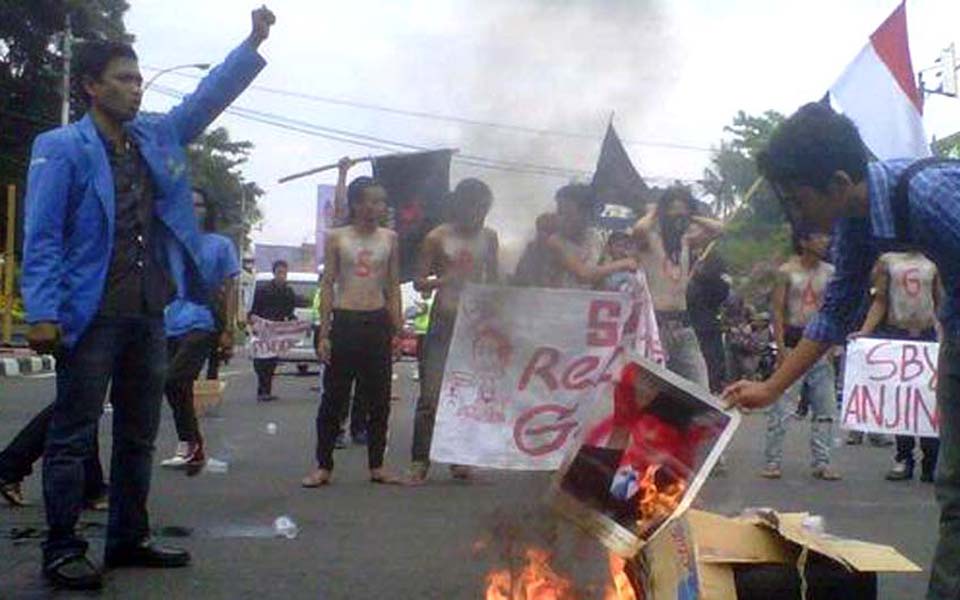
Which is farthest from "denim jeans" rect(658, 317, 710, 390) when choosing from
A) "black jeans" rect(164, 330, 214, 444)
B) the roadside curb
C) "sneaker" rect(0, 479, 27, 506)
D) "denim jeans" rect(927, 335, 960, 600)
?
the roadside curb

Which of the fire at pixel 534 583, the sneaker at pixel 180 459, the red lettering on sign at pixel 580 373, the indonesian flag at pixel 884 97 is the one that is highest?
the indonesian flag at pixel 884 97

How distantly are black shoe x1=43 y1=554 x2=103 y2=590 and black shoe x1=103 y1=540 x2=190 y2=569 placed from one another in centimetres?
43

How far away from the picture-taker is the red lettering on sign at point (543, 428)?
7.43m

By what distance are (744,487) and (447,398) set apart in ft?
6.83

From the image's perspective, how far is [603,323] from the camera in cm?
760

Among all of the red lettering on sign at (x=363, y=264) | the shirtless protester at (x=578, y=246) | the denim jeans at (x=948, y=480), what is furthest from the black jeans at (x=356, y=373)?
the denim jeans at (x=948, y=480)

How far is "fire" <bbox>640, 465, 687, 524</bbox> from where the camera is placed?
429 cm

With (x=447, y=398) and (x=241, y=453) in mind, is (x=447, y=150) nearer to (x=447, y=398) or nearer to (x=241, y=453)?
(x=447, y=398)

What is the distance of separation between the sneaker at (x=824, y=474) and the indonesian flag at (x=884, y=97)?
6.58ft

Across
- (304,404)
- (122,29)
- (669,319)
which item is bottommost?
(304,404)

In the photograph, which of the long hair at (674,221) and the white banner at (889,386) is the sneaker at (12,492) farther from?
the white banner at (889,386)

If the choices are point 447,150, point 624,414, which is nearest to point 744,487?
point 447,150

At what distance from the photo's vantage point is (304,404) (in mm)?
16438

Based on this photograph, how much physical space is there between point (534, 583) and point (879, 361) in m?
6.88
